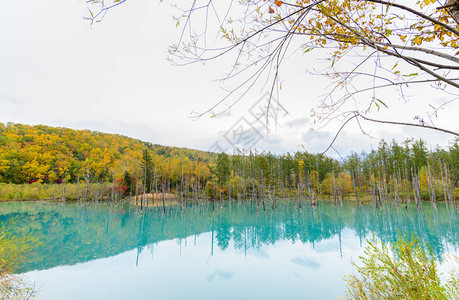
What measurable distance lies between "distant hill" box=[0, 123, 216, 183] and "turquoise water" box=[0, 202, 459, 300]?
2651cm

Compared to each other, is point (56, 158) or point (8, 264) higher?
point (56, 158)

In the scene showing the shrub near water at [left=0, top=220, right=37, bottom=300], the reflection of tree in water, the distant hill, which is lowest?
the reflection of tree in water

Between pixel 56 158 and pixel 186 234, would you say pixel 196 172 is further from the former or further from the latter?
pixel 56 158

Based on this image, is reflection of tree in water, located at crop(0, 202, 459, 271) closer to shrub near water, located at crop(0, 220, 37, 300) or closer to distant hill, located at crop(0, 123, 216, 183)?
shrub near water, located at crop(0, 220, 37, 300)

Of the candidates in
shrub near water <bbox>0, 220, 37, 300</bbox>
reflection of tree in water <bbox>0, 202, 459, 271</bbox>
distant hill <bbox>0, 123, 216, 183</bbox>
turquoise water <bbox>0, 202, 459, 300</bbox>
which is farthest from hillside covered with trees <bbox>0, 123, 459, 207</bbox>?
shrub near water <bbox>0, 220, 37, 300</bbox>

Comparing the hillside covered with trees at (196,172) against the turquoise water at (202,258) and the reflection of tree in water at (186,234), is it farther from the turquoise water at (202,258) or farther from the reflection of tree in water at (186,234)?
the turquoise water at (202,258)

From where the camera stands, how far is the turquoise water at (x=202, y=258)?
856 centimetres

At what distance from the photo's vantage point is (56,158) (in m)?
51.1

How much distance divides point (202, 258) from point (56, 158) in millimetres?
57170

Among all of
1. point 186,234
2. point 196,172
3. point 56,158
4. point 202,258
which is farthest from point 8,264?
point 56,158

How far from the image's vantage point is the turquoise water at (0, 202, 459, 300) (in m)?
8.56

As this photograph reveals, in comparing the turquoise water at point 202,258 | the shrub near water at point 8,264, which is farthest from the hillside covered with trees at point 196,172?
the shrub near water at point 8,264

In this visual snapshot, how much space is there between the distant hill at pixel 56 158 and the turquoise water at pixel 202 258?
87.0 feet

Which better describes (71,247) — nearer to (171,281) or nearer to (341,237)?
(171,281)
